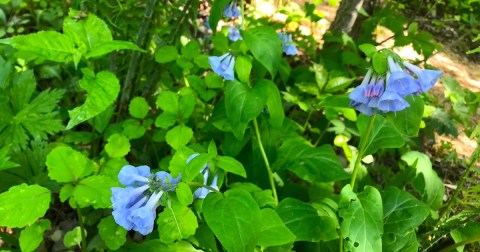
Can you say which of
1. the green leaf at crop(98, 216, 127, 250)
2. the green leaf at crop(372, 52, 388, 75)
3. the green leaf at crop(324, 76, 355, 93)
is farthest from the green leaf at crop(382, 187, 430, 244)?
the green leaf at crop(98, 216, 127, 250)

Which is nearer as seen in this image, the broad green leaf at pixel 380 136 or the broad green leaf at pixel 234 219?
the broad green leaf at pixel 234 219

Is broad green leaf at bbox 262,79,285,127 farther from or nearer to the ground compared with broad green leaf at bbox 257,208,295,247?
farther from the ground

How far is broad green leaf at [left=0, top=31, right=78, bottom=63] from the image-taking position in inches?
57.6

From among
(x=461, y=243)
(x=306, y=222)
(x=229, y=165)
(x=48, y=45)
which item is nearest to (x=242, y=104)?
(x=229, y=165)

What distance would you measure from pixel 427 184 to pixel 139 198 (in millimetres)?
1617

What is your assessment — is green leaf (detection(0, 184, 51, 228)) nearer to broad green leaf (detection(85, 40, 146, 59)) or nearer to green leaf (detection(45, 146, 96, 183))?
green leaf (detection(45, 146, 96, 183))

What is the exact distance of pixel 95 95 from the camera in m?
1.51

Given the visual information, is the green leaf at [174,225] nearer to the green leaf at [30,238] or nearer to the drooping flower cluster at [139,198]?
the drooping flower cluster at [139,198]

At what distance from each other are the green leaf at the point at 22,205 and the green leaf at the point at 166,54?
99 cm

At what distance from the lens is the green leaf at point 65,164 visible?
58.4 inches

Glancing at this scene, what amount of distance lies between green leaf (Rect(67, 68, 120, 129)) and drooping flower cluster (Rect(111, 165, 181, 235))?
29cm

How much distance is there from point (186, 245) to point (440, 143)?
2.31 meters

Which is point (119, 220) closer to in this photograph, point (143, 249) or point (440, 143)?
point (143, 249)

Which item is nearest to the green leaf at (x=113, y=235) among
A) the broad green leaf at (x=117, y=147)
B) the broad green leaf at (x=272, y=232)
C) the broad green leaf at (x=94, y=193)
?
the broad green leaf at (x=94, y=193)
